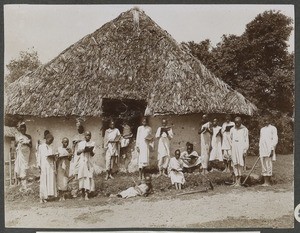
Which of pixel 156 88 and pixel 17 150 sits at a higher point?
pixel 156 88

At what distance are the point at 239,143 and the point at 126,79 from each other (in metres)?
1.19

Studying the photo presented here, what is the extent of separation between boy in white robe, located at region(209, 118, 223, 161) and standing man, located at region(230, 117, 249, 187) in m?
0.11

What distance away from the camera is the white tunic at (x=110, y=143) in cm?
486

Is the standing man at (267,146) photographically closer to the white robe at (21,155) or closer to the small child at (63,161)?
the small child at (63,161)

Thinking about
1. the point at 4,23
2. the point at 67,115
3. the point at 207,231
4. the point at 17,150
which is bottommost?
the point at 207,231

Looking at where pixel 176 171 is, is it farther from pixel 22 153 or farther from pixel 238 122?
pixel 22 153

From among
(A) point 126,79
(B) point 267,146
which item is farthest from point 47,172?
(B) point 267,146

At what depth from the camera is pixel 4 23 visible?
473 centimetres

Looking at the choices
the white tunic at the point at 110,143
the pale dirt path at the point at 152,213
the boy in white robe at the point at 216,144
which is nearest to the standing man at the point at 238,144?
the boy in white robe at the point at 216,144

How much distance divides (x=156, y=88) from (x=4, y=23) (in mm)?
1469

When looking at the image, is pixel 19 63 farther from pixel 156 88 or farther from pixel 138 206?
pixel 138 206

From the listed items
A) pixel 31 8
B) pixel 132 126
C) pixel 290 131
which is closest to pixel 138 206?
pixel 132 126

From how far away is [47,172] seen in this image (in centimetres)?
482

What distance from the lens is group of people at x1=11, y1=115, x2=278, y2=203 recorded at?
4816mm
